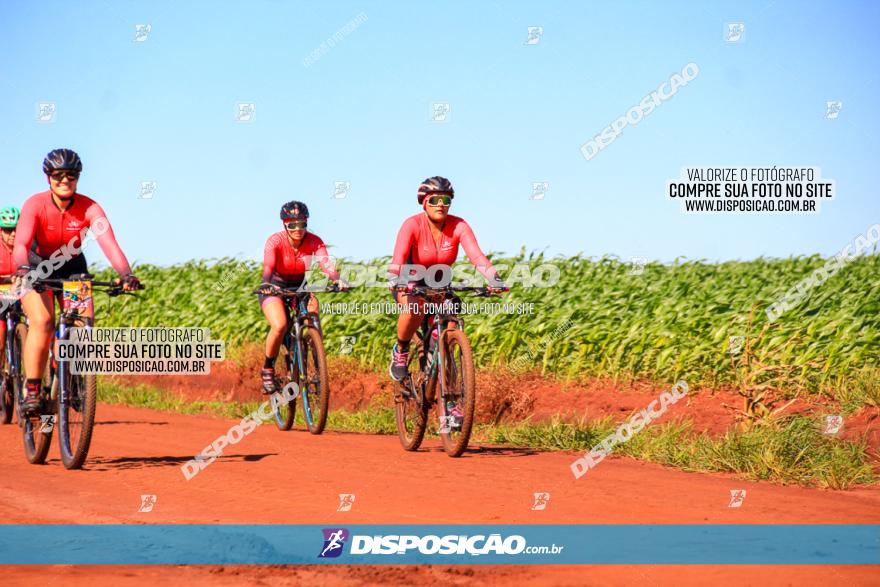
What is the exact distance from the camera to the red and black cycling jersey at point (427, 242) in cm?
1046

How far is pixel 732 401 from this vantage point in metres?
13.1

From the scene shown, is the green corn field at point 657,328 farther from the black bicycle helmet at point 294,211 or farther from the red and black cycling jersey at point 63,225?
the red and black cycling jersey at point 63,225

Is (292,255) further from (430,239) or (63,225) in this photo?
(63,225)

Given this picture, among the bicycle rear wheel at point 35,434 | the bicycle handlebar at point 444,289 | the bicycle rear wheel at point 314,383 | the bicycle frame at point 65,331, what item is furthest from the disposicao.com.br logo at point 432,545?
the bicycle rear wheel at point 314,383

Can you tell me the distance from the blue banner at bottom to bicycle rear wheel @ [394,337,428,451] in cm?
377

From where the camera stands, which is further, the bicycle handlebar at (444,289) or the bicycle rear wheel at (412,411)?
the bicycle rear wheel at (412,411)

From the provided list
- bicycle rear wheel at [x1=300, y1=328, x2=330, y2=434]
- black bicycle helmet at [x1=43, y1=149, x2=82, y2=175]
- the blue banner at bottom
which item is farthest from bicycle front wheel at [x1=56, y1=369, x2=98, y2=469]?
bicycle rear wheel at [x1=300, y1=328, x2=330, y2=434]

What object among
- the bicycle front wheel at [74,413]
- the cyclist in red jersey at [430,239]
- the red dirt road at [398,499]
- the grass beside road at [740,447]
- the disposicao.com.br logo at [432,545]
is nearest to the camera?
the red dirt road at [398,499]

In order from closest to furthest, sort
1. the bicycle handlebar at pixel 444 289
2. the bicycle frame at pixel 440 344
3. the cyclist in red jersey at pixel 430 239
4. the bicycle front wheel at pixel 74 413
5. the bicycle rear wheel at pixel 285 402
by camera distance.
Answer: the bicycle front wheel at pixel 74 413
the bicycle handlebar at pixel 444 289
the bicycle frame at pixel 440 344
the cyclist in red jersey at pixel 430 239
the bicycle rear wheel at pixel 285 402

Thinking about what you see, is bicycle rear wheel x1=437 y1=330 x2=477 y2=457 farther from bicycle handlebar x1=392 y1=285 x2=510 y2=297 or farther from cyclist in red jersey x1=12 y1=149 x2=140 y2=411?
cyclist in red jersey x1=12 y1=149 x2=140 y2=411

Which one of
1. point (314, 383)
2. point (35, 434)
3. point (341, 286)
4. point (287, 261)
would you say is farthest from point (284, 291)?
point (35, 434)

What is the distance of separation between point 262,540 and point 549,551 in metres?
1.86

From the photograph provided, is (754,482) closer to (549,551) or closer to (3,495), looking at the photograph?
(549,551)

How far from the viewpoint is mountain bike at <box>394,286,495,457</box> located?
9.87m
